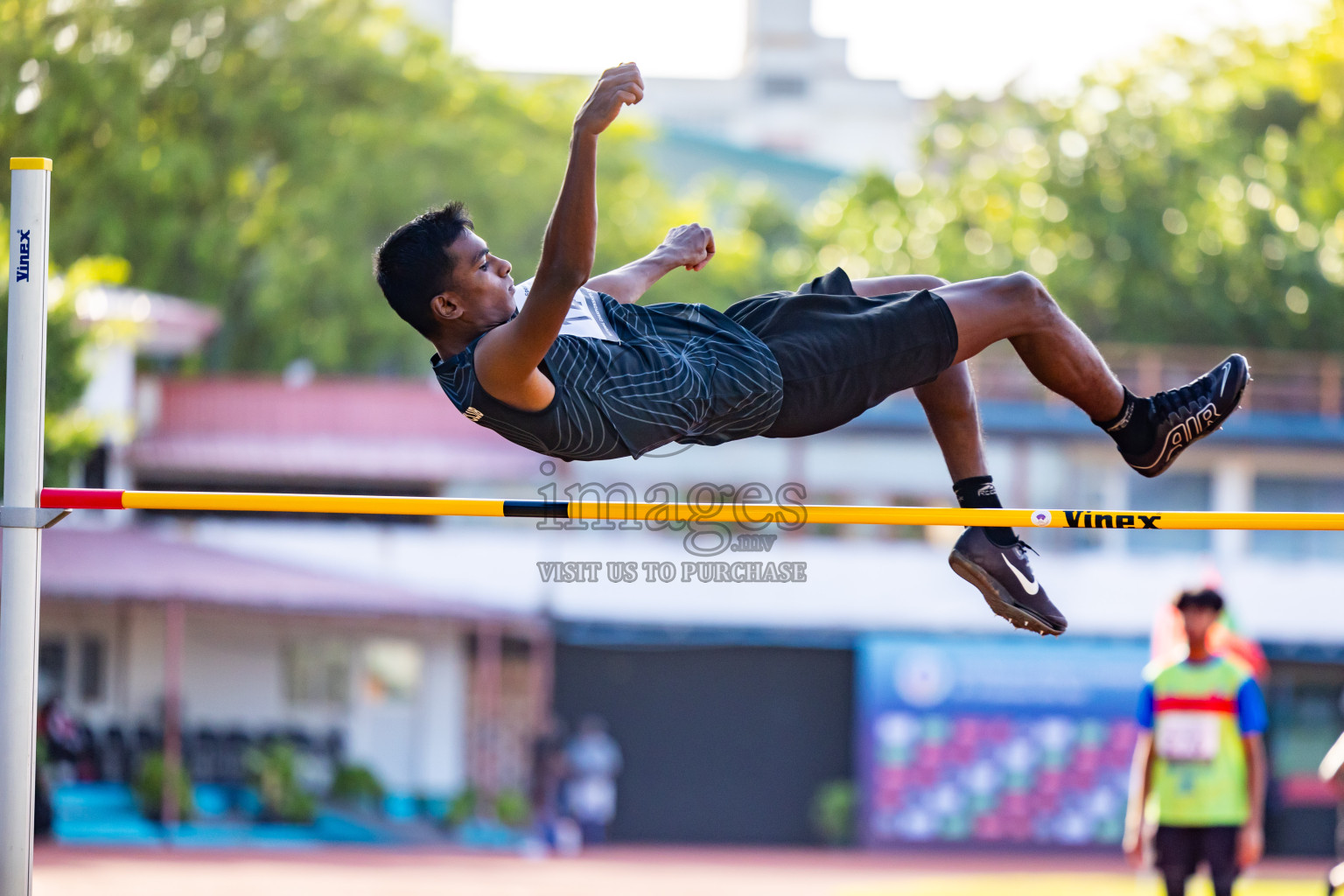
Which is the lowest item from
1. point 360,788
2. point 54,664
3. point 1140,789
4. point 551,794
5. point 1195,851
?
point 551,794

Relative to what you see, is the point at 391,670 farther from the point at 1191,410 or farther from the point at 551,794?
the point at 1191,410

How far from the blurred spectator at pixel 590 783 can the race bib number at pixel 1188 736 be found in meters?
12.8

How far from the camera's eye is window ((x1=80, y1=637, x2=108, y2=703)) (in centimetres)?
1952

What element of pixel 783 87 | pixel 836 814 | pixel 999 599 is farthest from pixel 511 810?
pixel 783 87

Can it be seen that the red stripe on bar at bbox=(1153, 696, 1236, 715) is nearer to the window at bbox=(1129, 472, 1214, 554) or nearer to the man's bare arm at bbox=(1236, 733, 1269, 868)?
the man's bare arm at bbox=(1236, 733, 1269, 868)

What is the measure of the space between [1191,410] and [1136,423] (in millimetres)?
137

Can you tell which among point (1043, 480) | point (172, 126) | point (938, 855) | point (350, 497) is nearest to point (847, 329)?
point (350, 497)

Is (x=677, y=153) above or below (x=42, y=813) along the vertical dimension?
above

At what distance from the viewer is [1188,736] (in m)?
6.32

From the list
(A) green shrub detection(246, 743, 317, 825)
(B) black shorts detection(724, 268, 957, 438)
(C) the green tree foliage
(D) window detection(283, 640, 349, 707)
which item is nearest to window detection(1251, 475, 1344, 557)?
(C) the green tree foliage

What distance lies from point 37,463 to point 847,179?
3647 centimetres

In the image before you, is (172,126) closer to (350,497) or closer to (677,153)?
(677,153)

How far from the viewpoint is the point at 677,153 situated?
41.5m

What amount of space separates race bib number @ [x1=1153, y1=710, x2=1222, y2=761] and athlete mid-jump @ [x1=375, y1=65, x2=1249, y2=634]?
226 centimetres
